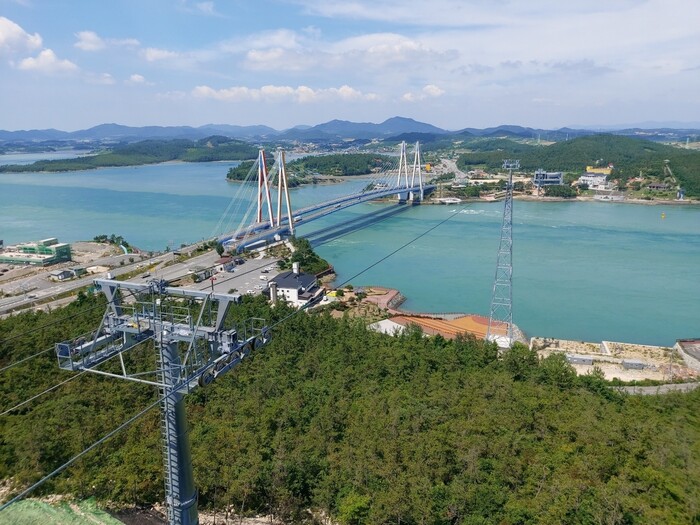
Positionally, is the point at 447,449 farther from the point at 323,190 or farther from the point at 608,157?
the point at 608,157

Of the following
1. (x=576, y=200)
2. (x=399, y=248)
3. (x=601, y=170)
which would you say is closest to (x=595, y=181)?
(x=576, y=200)

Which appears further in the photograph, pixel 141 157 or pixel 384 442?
pixel 141 157

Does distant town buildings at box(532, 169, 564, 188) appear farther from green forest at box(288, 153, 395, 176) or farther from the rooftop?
the rooftop

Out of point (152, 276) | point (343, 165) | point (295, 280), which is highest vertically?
point (343, 165)

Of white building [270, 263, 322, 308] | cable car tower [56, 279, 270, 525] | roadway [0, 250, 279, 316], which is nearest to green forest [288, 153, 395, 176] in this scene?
roadway [0, 250, 279, 316]

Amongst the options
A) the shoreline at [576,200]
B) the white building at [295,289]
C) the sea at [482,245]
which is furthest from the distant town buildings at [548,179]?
the white building at [295,289]

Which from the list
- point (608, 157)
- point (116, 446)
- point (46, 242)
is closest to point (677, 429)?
point (116, 446)

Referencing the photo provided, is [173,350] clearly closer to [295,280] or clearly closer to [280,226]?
[295,280]
